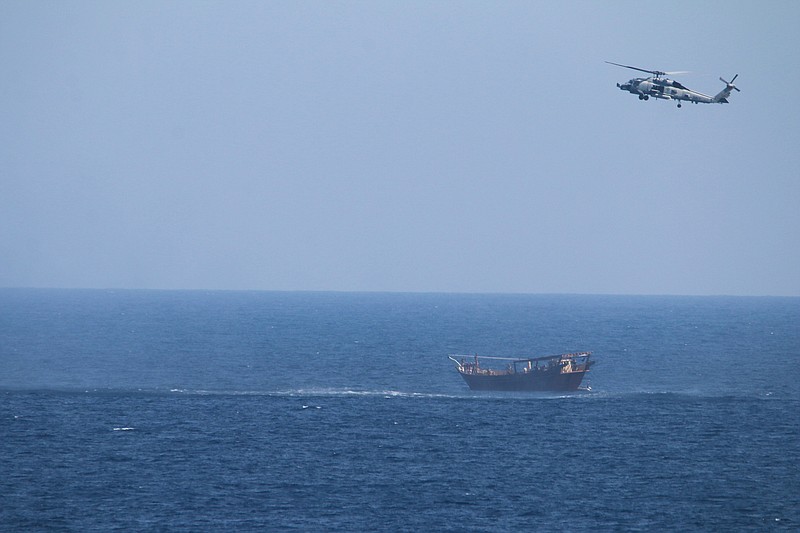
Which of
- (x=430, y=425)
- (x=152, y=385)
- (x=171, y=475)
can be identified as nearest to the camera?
(x=171, y=475)

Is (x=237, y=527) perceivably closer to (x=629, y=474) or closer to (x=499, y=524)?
(x=499, y=524)

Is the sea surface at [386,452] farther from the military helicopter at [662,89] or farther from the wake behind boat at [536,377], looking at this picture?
the military helicopter at [662,89]

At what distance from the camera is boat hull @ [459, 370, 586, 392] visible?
443ft

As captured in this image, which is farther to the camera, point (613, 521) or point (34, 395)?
point (34, 395)

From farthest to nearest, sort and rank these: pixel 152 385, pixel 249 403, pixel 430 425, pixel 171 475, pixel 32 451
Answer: pixel 152 385
pixel 249 403
pixel 430 425
pixel 32 451
pixel 171 475

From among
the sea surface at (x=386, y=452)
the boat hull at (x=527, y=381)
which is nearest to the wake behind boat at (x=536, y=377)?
the boat hull at (x=527, y=381)

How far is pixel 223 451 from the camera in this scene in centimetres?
9206

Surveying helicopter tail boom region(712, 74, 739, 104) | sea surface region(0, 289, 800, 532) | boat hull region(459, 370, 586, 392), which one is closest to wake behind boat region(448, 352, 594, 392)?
boat hull region(459, 370, 586, 392)

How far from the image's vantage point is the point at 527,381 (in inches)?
5325

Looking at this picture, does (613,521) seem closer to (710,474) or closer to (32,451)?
(710,474)

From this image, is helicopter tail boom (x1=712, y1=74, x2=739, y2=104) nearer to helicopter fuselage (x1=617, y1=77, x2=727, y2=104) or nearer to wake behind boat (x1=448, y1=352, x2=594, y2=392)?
helicopter fuselage (x1=617, y1=77, x2=727, y2=104)

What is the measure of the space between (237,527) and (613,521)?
26280 mm

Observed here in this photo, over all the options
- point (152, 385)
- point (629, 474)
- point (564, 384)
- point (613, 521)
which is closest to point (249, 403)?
point (152, 385)

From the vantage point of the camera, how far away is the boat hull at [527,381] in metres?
135
